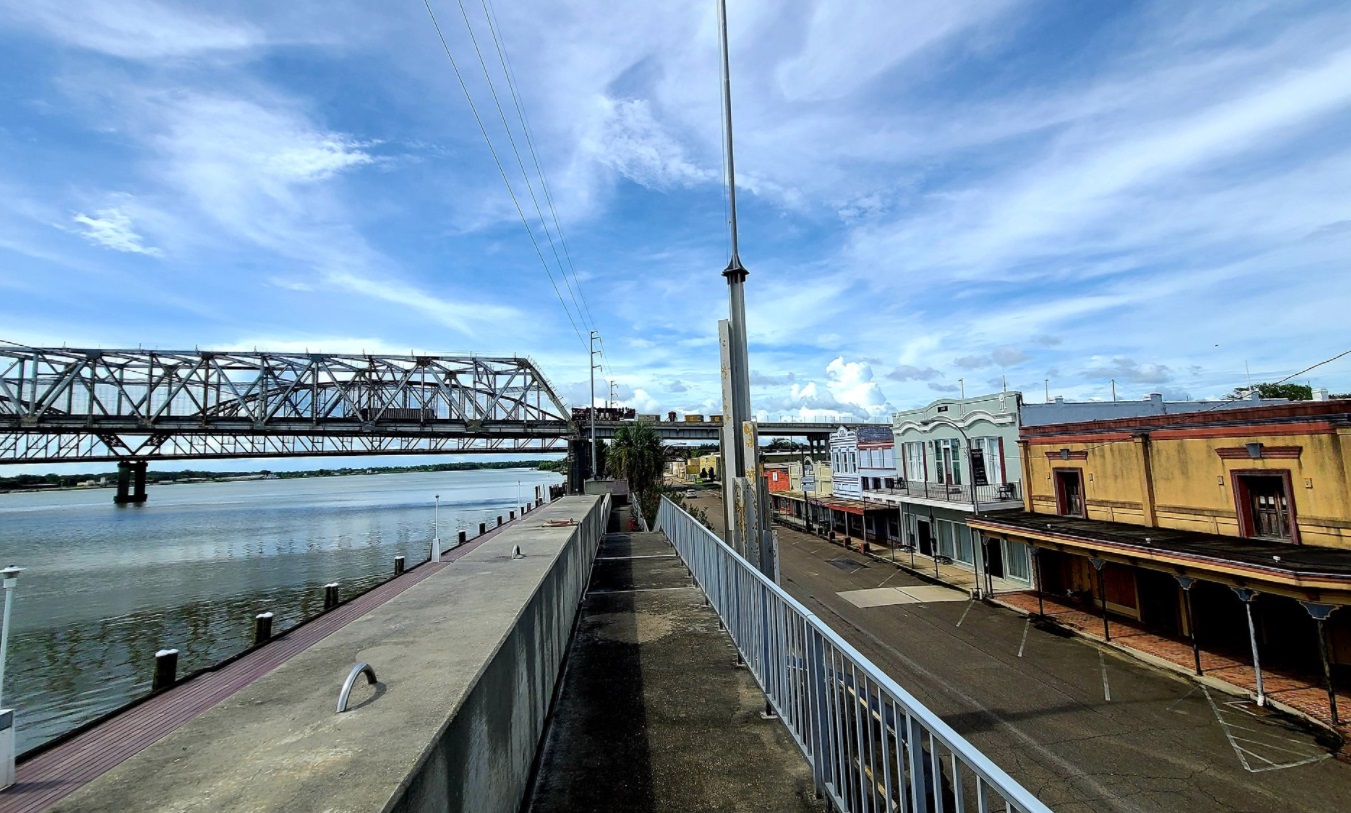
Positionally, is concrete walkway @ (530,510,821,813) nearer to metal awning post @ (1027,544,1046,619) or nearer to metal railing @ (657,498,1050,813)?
metal railing @ (657,498,1050,813)

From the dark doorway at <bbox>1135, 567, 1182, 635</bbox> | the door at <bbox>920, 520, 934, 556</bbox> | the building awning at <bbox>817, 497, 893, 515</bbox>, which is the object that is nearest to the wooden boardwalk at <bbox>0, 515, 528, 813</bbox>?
the dark doorway at <bbox>1135, 567, 1182, 635</bbox>

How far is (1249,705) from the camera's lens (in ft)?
43.9

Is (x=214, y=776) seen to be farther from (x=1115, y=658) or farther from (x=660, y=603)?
(x=1115, y=658)

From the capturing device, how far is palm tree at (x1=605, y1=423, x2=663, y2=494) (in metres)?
43.7

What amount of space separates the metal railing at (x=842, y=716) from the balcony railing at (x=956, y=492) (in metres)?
22.3

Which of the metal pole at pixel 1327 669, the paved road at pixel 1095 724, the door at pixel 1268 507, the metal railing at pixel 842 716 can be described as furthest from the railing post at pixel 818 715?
the door at pixel 1268 507

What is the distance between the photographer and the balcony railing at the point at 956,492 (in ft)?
84.5

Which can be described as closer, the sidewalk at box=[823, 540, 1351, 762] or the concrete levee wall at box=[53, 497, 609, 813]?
the concrete levee wall at box=[53, 497, 609, 813]

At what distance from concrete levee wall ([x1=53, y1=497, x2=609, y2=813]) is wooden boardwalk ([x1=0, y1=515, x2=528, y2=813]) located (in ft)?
5.58

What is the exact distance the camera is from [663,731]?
18.1ft

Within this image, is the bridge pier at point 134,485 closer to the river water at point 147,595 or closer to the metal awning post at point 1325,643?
the river water at point 147,595

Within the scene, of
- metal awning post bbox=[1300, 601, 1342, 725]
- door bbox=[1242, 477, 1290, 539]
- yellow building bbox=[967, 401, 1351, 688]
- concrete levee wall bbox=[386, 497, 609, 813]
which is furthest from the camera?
door bbox=[1242, 477, 1290, 539]

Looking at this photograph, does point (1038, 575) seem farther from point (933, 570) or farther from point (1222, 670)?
point (933, 570)

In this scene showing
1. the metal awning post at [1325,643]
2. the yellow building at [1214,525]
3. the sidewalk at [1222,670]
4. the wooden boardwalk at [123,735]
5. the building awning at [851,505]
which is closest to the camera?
the wooden boardwalk at [123,735]
